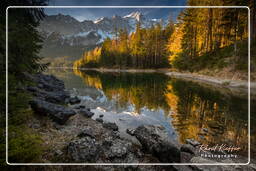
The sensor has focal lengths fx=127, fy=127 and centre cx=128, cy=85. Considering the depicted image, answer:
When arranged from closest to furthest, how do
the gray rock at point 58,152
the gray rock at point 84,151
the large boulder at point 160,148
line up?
1. the gray rock at point 84,151
2. the gray rock at point 58,152
3. the large boulder at point 160,148

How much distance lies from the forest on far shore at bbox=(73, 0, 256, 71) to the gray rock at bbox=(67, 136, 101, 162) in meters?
4.81

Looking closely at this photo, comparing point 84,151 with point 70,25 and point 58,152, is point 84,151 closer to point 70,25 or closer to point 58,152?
point 58,152

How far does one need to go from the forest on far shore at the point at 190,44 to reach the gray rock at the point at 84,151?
4811 millimetres

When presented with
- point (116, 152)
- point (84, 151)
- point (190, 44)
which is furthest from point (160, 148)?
point (190, 44)

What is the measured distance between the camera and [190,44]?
10.7 metres

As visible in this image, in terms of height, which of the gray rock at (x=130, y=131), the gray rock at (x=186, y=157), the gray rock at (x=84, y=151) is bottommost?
the gray rock at (x=130, y=131)

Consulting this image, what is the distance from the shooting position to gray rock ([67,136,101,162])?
110 inches

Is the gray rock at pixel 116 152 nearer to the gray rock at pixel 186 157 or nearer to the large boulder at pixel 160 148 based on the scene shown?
the large boulder at pixel 160 148

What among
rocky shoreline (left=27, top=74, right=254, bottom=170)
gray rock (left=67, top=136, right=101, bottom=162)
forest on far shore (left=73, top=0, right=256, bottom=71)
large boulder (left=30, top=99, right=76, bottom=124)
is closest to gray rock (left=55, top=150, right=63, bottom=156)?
rocky shoreline (left=27, top=74, right=254, bottom=170)

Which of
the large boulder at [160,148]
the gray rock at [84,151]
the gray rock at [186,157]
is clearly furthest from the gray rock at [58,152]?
the gray rock at [186,157]

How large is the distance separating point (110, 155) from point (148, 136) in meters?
1.35

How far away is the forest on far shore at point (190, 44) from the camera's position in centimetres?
495

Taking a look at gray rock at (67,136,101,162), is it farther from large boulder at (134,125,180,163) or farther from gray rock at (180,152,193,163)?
gray rock at (180,152,193,163)

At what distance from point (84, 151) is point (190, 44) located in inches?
437
